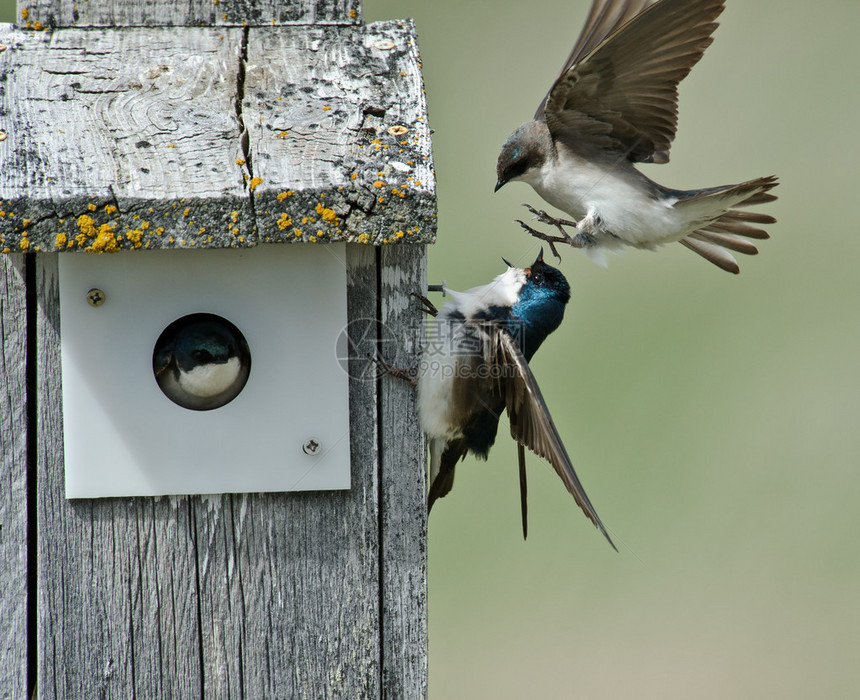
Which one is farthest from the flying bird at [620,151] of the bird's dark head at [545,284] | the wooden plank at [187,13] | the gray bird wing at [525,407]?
the wooden plank at [187,13]

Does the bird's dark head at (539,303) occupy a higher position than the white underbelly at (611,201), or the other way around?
the white underbelly at (611,201)

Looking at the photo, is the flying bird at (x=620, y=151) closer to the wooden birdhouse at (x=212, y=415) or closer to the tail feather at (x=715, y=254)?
the tail feather at (x=715, y=254)

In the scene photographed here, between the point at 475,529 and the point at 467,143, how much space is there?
2.91m

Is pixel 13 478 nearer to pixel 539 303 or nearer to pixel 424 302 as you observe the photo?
pixel 424 302

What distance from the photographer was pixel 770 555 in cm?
655

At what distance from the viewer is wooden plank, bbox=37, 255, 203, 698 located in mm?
1930

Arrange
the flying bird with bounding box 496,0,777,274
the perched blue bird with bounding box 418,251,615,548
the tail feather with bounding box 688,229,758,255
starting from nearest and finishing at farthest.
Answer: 1. the perched blue bird with bounding box 418,251,615,548
2. the flying bird with bounding box 496,0,777,274
3. the tail feather with bounding box 688,229,758,255

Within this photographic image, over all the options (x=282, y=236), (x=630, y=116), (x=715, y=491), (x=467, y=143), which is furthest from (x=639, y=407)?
(x=282, y=236)

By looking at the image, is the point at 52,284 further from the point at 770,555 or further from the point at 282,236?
the point at 770,555

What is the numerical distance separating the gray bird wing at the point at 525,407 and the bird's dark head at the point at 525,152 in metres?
0.66

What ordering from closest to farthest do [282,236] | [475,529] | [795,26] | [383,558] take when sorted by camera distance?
[282,236]
[383,558]
[475,529]
[795,26]

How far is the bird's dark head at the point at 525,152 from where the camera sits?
9.55 ft

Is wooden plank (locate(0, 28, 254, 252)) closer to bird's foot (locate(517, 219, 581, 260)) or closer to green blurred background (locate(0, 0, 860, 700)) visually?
bird's foot (locate(517, 219, 581, 260))

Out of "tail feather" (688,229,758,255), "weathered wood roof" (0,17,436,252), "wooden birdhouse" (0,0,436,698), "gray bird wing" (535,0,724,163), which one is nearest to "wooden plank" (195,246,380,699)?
"wooden birdhouse" (0,0,436,698)
